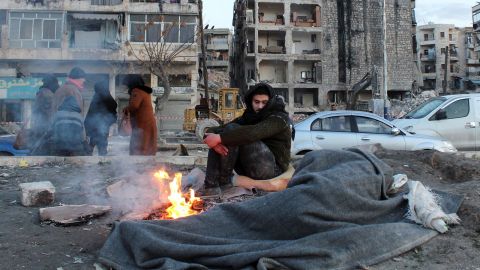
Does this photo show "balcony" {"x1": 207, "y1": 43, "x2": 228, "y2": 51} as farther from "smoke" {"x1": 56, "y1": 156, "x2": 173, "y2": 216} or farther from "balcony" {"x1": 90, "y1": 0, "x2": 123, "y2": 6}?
"smoke" {"x1": 56, "y1": 156, "x2": 173, "y2": 216}

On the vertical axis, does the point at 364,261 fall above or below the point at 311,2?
below

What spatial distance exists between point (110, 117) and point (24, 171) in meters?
2.14

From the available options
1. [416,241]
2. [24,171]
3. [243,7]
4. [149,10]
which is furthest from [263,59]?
[416,241]

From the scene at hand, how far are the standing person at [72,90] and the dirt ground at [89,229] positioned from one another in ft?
4.64

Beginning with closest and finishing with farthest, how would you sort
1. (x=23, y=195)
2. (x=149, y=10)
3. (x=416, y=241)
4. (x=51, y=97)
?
(x=416, y=241) < (x=23, y=195) < (x=51, y=97) < (x=149, y=10)

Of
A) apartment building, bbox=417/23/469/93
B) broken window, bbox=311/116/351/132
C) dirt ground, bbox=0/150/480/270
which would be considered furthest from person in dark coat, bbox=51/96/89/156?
apartment building, bbox=417/23/469/93

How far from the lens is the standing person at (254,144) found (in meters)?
3.92

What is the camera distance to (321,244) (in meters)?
2.72

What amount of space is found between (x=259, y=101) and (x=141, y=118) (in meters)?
3.31

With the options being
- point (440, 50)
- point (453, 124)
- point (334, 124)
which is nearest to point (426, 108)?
point (453, 124)

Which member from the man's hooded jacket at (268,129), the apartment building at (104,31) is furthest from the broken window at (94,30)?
the man's hooded jacket at (268,129)

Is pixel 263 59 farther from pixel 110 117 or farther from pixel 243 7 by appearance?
pixel 110 117

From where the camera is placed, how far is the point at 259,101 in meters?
4.12

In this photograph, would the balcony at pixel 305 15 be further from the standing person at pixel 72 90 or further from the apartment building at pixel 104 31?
the standing person at pixel 72 90
